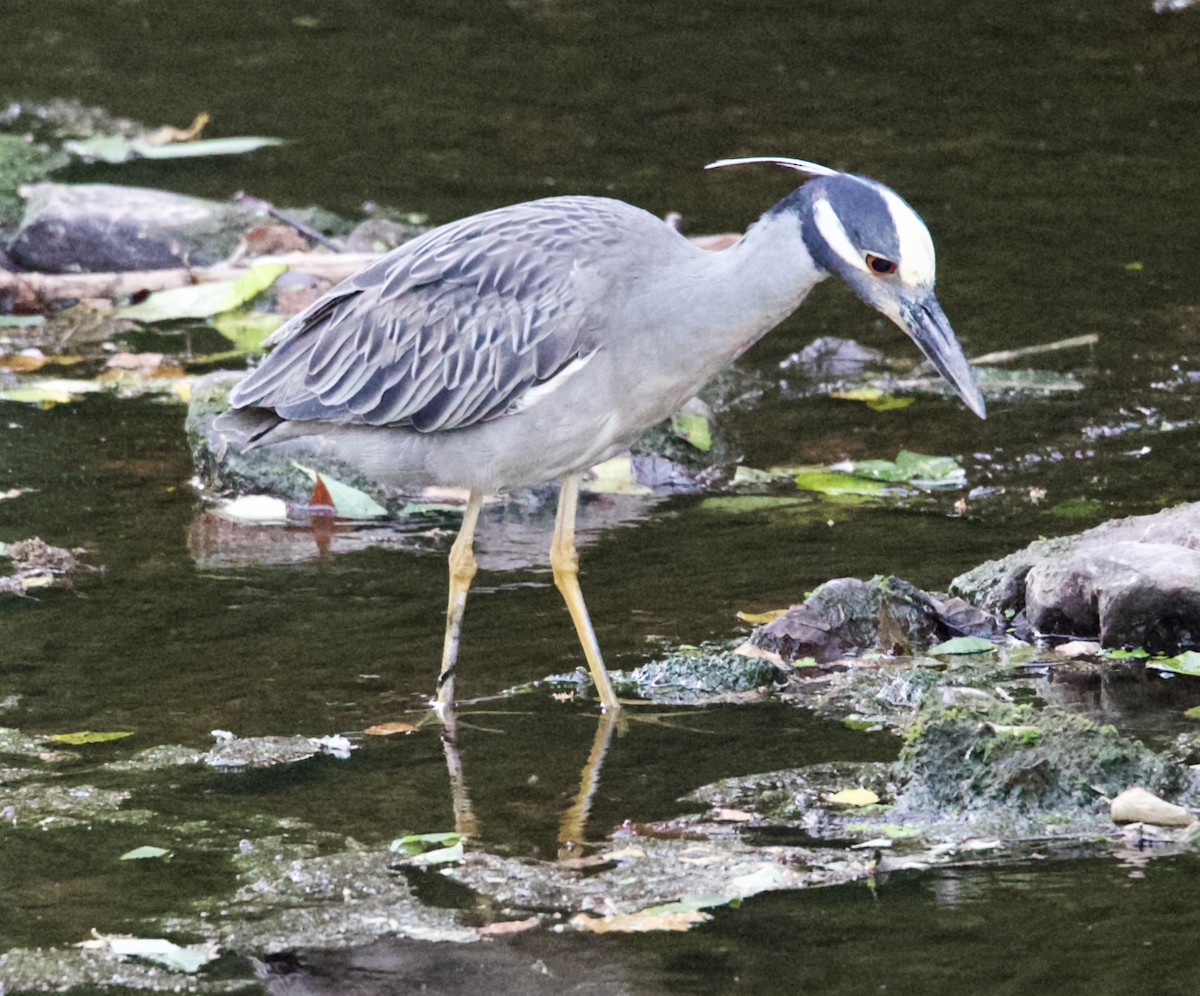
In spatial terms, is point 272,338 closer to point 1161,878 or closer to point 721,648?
point 721,648

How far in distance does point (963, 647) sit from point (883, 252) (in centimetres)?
133

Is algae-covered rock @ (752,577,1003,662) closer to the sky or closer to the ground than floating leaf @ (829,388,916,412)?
closer to the ground

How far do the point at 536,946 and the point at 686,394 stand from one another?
2078mm

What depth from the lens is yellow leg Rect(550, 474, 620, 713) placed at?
564 cm

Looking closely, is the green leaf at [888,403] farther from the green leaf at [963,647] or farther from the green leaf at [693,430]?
the green leaf at [963,647]

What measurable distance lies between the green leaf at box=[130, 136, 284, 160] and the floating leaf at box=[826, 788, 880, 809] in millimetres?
8533

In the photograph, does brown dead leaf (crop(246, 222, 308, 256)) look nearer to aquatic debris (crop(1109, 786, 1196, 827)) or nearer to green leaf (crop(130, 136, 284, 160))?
green leaf (crop(130, 136, 284, 160))

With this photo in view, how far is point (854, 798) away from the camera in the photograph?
4.73 metres

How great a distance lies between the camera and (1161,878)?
417cm

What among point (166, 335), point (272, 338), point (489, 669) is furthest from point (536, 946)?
point (166, 335)

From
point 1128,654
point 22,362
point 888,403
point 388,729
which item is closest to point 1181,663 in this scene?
point 1128,654

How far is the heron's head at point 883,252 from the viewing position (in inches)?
203

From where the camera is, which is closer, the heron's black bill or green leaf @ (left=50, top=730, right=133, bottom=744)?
the heron's black bill

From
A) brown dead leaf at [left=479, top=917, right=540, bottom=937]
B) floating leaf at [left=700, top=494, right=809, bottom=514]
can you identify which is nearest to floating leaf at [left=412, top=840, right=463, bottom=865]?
brown dead leaf at [left=479, top=917, right=540, bottom=937]
